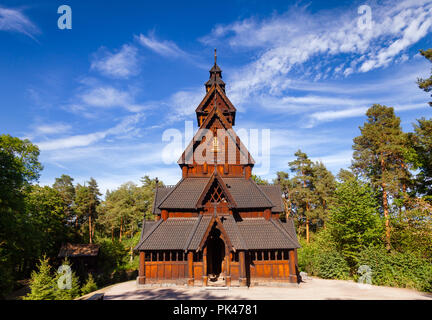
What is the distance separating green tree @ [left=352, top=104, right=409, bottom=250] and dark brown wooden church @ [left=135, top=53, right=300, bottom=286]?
37.6 ft

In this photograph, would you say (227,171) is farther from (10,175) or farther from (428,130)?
(10,175)

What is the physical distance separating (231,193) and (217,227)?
162 inches

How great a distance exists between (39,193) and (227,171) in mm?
32277

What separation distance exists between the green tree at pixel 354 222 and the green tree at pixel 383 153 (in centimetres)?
273

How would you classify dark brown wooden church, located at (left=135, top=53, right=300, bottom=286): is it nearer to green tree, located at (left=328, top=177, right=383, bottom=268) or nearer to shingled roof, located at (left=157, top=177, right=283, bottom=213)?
shingled roof, located at (left=157, top=177, right=283, bottom=213)

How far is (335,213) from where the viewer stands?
72.7 ft

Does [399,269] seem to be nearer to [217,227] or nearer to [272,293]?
[272,293]

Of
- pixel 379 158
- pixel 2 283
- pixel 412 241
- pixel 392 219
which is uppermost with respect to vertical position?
pixel 379 158

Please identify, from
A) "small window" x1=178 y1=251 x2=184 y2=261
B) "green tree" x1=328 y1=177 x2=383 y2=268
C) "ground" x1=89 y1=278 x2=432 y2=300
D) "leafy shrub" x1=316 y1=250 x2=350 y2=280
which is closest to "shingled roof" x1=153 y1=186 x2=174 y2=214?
"small window" x1=178 y1=251 x2=184 y2=261

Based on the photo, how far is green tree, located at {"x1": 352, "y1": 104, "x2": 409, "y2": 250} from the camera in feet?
75.9

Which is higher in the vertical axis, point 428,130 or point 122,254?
point 428,130

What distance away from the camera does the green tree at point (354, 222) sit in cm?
2053

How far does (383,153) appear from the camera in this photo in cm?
2441
